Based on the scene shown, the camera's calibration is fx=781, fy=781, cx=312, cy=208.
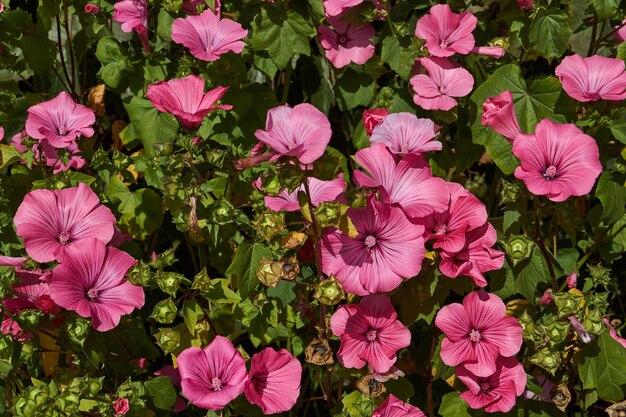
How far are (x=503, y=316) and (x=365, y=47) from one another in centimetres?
89

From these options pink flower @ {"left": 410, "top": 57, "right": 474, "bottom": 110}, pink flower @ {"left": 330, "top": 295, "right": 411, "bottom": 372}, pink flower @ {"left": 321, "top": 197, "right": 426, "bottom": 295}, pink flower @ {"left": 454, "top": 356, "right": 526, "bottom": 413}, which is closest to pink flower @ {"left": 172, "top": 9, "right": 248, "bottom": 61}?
pink flower @ {"left": 410, "top": 57, "right": 474, "bottom": 110}

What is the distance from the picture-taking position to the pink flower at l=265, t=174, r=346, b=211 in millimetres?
1624

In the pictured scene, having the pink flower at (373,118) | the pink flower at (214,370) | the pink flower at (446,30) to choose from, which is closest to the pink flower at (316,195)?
the pink flower at (373,118)

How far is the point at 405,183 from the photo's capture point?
160 centimetres

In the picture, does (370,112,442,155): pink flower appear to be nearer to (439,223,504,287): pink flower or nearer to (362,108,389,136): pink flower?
(362,108,389,136): pink flower

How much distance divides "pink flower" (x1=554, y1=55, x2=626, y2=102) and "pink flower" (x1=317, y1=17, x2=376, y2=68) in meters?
0.55

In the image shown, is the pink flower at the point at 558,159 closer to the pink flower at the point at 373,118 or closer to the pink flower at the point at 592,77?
the pink flower at the point at 592,77

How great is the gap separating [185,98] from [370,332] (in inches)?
25.4

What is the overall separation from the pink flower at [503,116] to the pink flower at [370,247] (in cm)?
36

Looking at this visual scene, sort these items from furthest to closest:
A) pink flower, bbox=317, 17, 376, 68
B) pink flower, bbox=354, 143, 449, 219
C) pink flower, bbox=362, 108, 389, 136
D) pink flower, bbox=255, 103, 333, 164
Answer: pink flower, bbox=317, 17, 376, 68 → pink flower, bbox=362, 108, 389, 136 → pink flower, bbox=354, 143, 449, 219 → pink flower, bbox=255, 103, 333, 164

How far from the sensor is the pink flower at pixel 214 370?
5.20 ft

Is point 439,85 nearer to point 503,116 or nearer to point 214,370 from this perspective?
point 503,116

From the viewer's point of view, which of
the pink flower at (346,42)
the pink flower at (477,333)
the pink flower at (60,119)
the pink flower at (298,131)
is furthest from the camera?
the pink flower at (346,42)

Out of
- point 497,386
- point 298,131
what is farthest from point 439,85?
point 497,386
